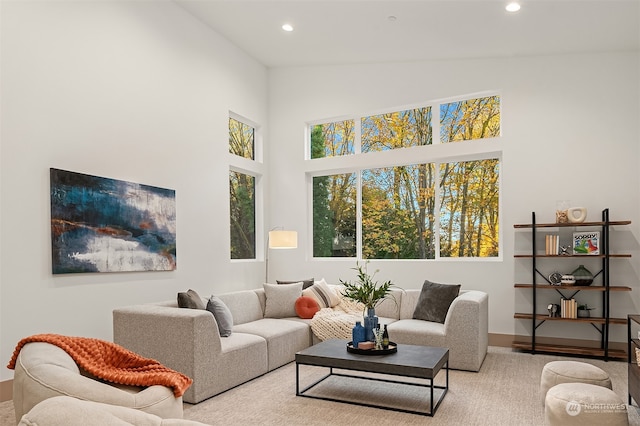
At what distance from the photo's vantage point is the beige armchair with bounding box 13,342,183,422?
1824 mm

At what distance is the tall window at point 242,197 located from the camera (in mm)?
6770

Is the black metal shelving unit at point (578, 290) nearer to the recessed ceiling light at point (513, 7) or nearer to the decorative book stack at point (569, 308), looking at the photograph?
the decorative book stack at point (569, 308)

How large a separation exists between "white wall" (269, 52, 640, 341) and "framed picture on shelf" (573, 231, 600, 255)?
10.0 inches

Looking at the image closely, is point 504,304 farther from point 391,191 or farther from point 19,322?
point 19,322

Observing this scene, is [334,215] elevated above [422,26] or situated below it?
below

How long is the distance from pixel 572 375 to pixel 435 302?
2.04 meters

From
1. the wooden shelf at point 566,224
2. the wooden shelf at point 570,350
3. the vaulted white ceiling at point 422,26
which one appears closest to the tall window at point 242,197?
the vaulted white ceiling at point 422,26

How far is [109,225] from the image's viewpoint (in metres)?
4.68

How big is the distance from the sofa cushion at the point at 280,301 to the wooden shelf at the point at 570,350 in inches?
100

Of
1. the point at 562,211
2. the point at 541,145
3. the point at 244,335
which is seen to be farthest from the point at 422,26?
the point at 244,335

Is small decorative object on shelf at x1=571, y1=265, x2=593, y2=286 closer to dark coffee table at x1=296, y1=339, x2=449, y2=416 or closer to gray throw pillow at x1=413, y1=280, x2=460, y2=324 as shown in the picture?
gray throw pillow at x1=413, y1=280, x2=460, y2=324

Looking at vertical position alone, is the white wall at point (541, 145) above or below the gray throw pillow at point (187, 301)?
above

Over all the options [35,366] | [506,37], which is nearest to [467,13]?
[506,37]

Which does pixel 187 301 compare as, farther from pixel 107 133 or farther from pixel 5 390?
pixel 107 133
